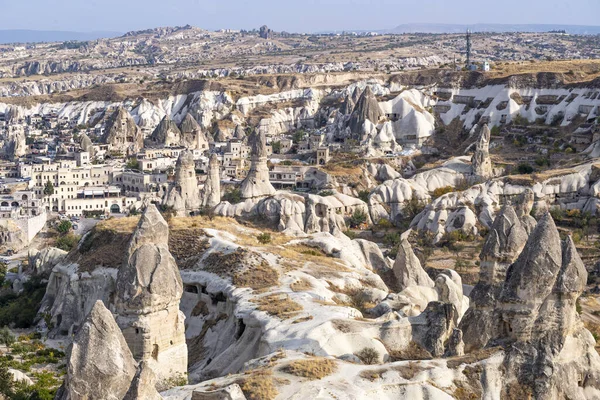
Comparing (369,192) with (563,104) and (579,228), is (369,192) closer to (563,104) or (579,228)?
(579,228)

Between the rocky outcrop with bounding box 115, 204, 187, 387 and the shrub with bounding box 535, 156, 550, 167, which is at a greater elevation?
the rocky outcrop with bounding box 115, 204, 187, 387

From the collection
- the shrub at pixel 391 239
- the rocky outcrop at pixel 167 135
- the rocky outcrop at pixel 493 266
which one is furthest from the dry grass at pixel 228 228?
the rocky outcrop at pixel 167 135

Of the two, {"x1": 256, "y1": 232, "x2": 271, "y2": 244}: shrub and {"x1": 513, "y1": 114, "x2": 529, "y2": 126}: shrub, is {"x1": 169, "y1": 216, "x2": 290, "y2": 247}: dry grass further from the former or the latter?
{"x1": 513, "y1": 114, "x2": 529, "y2": 126}: shrub

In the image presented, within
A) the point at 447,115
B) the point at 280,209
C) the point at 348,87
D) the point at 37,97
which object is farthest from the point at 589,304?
the point at 37,97

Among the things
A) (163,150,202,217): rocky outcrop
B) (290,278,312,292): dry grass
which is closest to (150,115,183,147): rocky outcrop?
(163,150,202,217): rocky outcrop

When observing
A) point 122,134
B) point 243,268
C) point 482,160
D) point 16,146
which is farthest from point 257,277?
point 122,134

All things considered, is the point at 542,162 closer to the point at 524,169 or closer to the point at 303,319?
the point at 524,169
